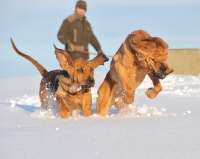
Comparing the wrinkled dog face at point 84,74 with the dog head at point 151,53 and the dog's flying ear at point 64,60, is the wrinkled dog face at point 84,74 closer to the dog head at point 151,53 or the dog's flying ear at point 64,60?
the dog's flying ear at point 64,60

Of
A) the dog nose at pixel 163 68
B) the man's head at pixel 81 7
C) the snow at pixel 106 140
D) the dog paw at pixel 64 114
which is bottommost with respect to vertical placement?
the dog paw at pixel 64 114

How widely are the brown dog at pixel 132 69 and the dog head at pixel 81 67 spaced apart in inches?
8.5

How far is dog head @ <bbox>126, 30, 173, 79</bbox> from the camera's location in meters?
5.11

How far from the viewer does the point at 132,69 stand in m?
5.51

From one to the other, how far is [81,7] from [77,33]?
Result: 615 millimetres

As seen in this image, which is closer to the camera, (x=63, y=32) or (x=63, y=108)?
(x=63, y=108)

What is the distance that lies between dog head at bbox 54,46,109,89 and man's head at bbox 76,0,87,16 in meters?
3.18

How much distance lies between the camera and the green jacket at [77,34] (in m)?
9.19

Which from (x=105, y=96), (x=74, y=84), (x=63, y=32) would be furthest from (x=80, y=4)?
(x=74, y=84)

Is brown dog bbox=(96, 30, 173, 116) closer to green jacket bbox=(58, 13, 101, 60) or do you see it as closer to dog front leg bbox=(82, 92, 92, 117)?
dog front leg bbox=(82, 92, 92, 117)

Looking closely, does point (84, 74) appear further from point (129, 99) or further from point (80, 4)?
point (80, 4)

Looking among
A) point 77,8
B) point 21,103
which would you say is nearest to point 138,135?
point 21,103

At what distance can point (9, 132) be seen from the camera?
14.2ft

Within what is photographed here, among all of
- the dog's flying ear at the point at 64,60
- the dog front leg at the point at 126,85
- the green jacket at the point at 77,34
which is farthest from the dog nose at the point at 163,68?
the green jacket at the point at 77,34
